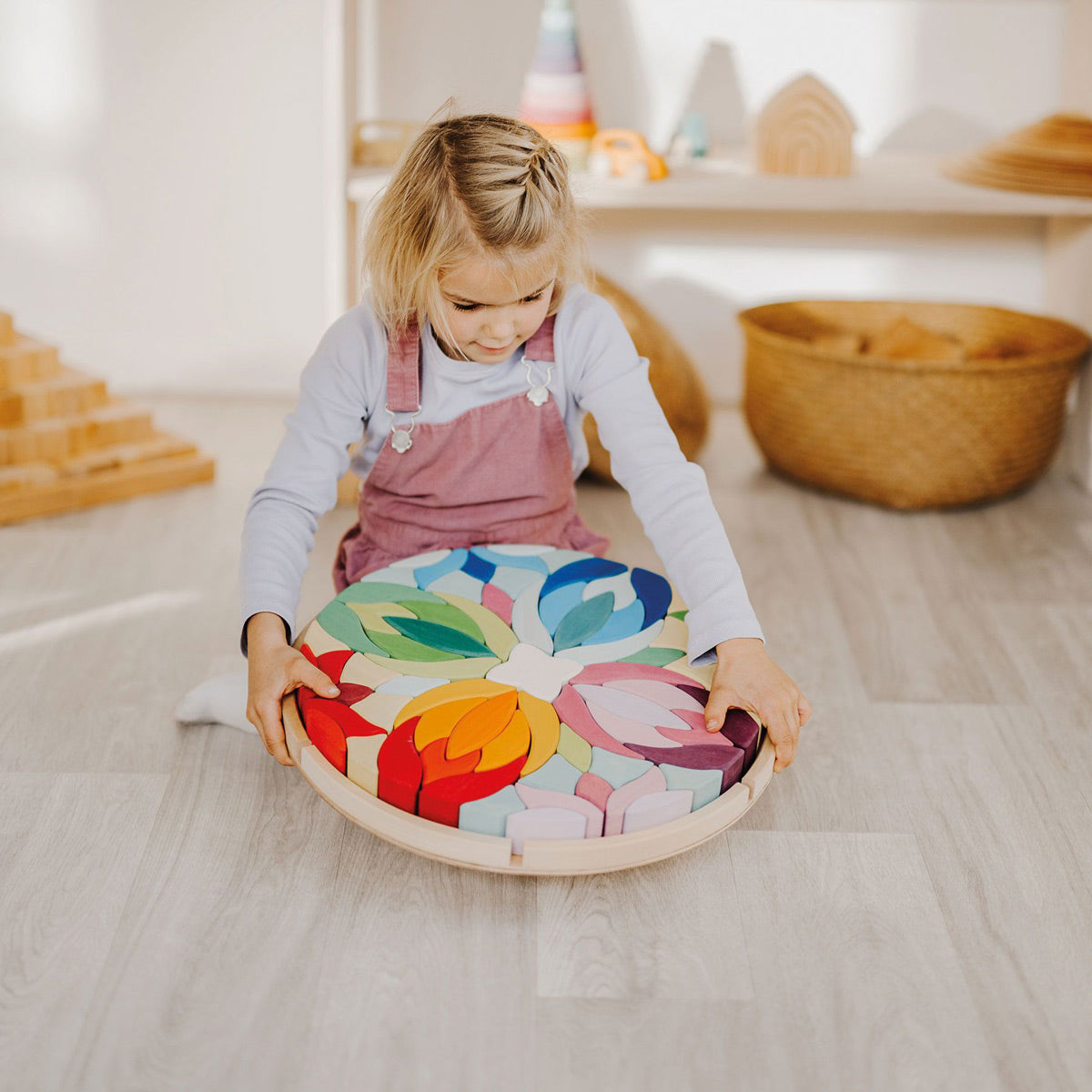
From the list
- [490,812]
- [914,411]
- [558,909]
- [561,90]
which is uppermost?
[561,90]

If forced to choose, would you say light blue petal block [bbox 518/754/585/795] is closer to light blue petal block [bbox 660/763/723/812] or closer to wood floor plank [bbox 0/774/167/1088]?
Answer: light blue petal block [bbox 660/763/723/812]

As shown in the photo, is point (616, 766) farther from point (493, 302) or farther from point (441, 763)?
point (493, 302)

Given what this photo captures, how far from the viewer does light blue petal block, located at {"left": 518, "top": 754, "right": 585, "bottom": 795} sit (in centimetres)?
93

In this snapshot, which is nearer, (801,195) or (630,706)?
(630,706)

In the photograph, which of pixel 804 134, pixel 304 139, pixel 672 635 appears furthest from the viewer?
pixel 304 139

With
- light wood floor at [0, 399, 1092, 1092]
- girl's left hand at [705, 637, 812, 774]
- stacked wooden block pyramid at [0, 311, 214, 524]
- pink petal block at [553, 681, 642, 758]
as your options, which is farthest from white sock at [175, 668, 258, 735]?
stacked wooden block pyramid at [0, 311, 214, 524]

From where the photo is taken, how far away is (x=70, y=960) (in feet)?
2.99

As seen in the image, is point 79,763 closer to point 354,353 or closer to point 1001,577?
point 354,353

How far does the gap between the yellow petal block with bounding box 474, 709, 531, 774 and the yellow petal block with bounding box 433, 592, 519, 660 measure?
0.31 ft

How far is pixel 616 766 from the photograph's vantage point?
3.11 feet

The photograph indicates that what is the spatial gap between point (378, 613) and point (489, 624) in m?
0.10

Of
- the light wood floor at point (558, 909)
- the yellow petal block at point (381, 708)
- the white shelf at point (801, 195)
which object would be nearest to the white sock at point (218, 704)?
the light wood floor at point (558, 909)

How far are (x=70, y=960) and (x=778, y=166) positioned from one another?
1.37 meters

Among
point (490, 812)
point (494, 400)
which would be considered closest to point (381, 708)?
point (490, 812)
